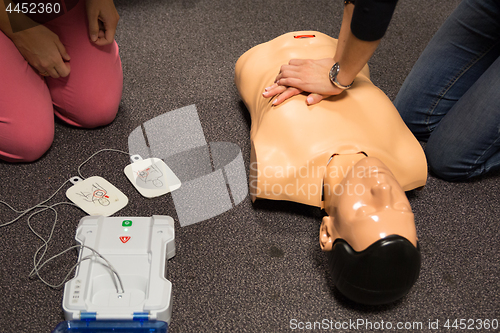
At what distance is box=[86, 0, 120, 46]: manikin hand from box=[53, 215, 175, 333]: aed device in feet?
1.84

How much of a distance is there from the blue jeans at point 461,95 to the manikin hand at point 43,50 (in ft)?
3.60

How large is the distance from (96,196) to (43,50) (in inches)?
17.4

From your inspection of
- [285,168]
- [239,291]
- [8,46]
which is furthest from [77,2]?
[239,291]

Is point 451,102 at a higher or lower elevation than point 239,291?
higher

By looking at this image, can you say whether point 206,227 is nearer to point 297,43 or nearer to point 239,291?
point 239,291

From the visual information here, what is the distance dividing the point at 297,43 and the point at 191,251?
2.36 feet

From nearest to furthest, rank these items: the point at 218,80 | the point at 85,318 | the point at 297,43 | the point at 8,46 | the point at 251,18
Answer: the point at 85,318, the point at 8,46, the point at 297,43, the point at 218,80, the point at 251,18

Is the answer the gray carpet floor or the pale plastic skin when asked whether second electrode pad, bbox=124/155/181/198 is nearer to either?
the gray carpet floor

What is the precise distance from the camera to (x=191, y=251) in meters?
1.15

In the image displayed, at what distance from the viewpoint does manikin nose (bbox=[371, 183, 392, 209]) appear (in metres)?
0.86

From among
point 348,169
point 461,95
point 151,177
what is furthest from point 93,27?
point 461,95

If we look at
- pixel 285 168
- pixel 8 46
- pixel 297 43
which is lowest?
pixel 285 168

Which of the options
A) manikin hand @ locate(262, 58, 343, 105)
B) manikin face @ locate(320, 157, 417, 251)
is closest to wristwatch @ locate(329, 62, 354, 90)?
manikin hand @ locate(262, 58, 343, 105)

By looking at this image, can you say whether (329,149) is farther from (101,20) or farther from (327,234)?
(101,20)
